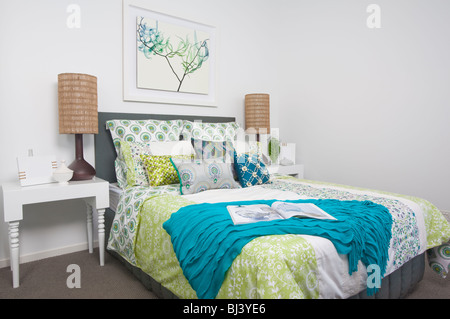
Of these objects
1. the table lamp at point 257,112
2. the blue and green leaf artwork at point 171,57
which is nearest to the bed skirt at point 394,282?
the blue and green leaf artwork at point 171,57

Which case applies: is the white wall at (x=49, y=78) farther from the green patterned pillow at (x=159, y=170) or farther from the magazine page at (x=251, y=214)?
the magazine page at (x=251, y=214)

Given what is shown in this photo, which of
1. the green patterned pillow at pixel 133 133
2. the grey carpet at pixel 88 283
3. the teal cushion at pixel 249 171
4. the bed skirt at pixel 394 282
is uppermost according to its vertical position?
the green patterned pillow at pixel 133 133

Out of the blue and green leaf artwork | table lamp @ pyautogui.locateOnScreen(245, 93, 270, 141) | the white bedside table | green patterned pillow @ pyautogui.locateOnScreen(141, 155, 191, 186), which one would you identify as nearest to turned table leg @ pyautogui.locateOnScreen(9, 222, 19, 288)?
the white bedside table

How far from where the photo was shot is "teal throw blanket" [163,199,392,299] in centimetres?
124

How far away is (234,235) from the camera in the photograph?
1.26 m

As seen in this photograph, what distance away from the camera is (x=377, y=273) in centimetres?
142

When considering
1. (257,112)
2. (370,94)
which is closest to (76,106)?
(257,112)

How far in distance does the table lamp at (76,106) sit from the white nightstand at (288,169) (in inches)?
72.9

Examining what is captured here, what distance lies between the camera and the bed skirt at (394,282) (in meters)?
1.58

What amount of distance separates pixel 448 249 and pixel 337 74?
83.6 inches

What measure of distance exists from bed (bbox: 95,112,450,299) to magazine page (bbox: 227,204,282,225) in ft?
0.61

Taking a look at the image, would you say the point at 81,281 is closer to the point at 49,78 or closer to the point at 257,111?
the point at 49,78

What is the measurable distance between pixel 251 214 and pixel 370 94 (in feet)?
7.59
